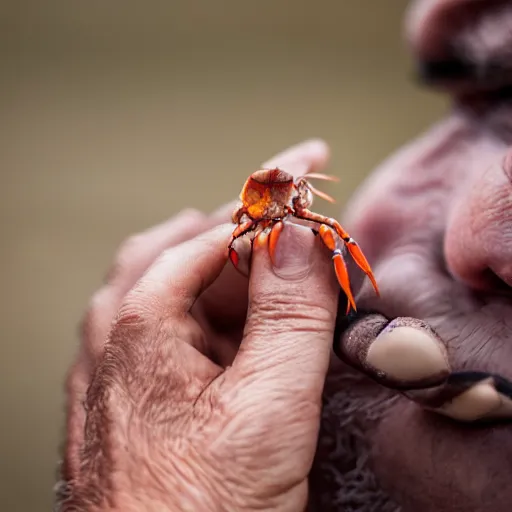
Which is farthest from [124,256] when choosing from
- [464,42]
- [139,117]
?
[139,117]

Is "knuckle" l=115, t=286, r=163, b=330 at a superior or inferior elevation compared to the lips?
inferior

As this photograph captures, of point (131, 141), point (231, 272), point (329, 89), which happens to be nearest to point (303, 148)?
point (231, 272)

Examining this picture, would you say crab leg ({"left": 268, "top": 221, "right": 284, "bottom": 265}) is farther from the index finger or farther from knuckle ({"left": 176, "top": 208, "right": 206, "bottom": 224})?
knuckle ({"left": 176, "top": 208, "right": 206, "bottom": 224})

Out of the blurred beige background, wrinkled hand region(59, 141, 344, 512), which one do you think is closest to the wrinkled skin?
wrinkled hand region(59, 141, 344, 512)

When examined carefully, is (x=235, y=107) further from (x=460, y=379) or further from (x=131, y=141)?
(x=460, y=379)

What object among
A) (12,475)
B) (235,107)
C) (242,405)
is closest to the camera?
(242,405)

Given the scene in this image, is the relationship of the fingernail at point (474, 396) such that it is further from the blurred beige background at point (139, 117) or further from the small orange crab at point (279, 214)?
the blurred beige background at point (139, 117)

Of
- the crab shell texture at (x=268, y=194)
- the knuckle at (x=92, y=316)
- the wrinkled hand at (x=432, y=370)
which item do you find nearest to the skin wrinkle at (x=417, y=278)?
the wrinkled hand at (x=432, y=370)

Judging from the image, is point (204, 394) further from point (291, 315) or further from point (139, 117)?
point (139, 117)
